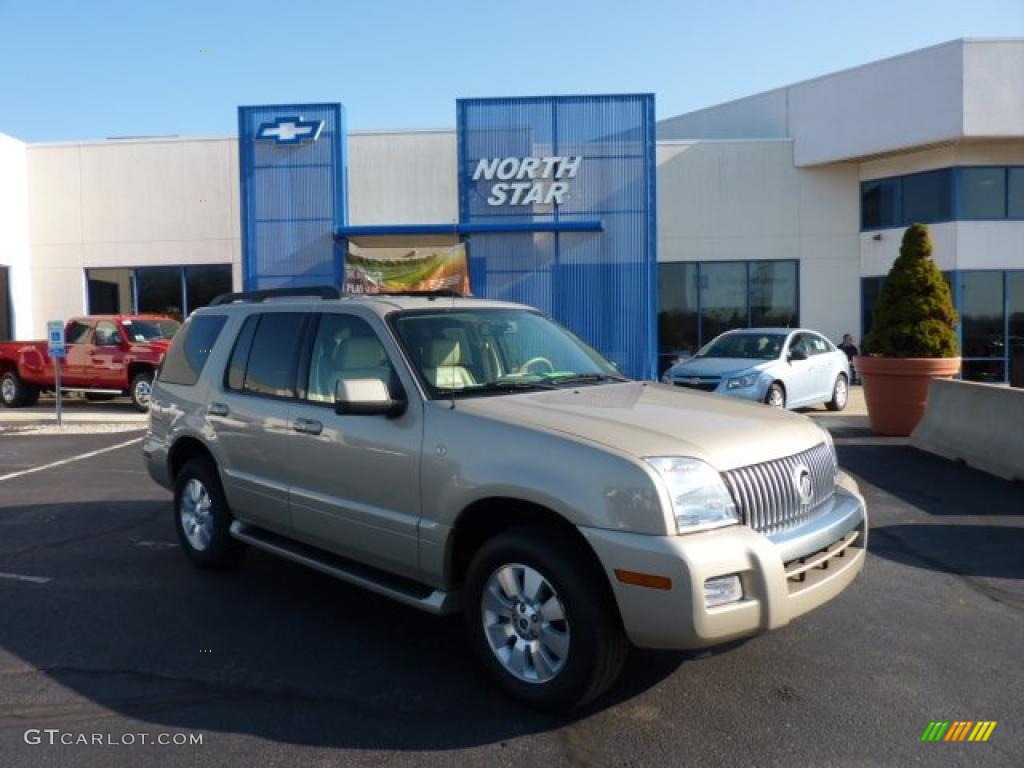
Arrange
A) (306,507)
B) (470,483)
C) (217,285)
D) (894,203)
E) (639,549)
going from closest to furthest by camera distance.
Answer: (639,549) → (470,483) → (306,507) → (894,203) → (217,285)

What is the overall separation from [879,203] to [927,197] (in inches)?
46.1

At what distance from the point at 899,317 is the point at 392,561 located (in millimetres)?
9705

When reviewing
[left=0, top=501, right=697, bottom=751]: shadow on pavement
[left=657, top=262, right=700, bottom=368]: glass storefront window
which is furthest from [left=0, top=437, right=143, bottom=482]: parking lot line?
[left=657, top=262, right=700, bottom=368]: glass storefront window

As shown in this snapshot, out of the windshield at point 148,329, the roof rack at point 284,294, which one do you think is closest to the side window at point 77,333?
the windshield at point 148,329

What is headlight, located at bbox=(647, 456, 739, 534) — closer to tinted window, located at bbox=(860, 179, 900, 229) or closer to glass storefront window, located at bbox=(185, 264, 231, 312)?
tinted window, located at bbox=(860, 179, 900, 229)

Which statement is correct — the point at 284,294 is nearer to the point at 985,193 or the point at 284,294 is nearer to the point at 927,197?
the point at 927,197

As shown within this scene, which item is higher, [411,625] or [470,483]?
[470,483]

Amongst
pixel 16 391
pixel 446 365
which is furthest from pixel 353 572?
pixel 16 391

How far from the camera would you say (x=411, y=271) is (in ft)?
58.1

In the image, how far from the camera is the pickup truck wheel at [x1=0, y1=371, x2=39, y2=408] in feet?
57.3

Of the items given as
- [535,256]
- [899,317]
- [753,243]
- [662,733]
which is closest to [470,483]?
[662,733]

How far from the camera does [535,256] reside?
694 inches

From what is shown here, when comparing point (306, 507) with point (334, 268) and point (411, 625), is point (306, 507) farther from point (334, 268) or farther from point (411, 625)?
point (334, 268)

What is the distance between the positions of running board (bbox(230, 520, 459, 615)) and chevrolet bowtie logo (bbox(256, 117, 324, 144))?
14.1 m
